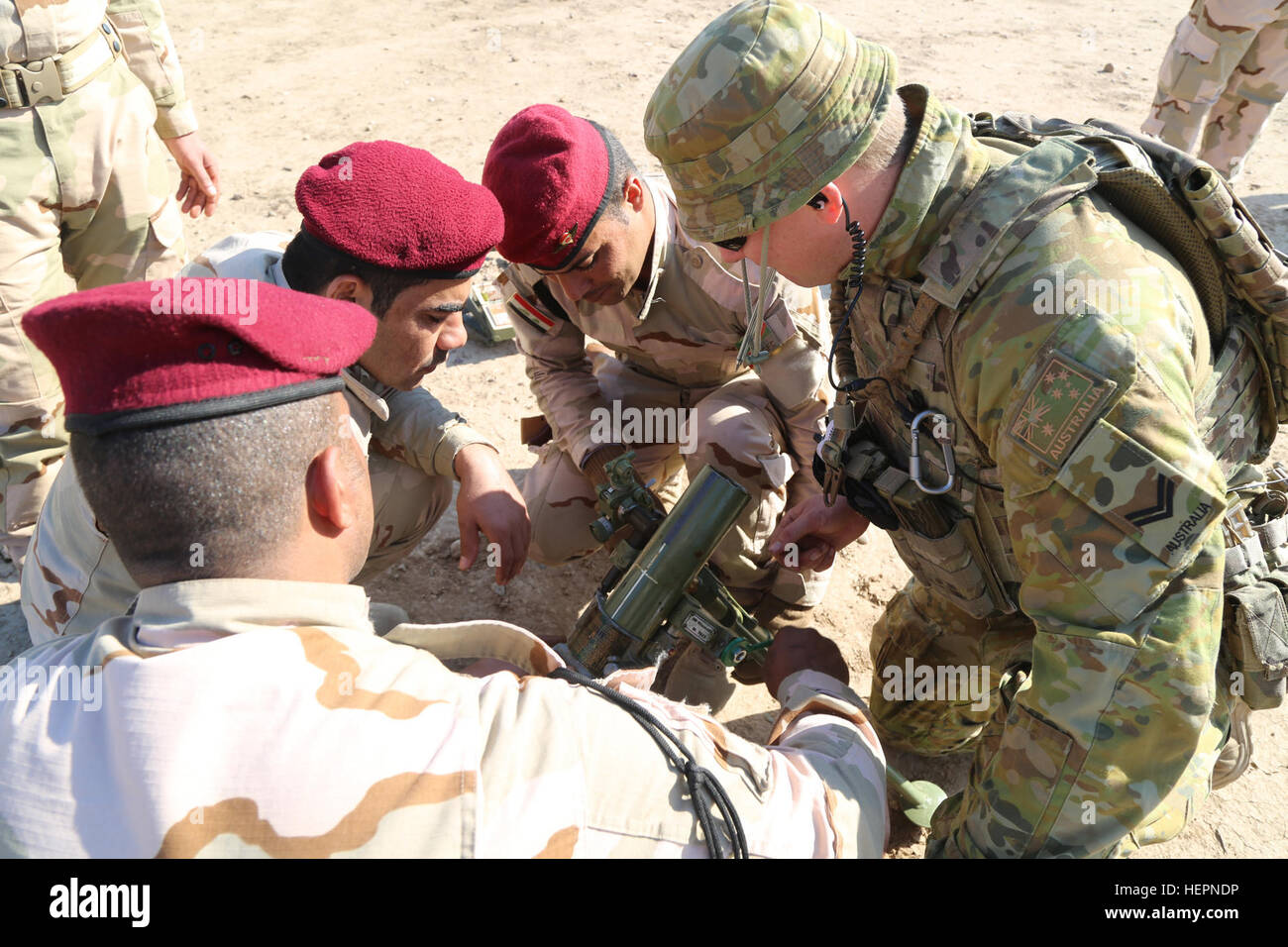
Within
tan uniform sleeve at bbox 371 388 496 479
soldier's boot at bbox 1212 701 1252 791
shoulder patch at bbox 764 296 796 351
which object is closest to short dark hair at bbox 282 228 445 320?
tan uniform sleeve at bbox 371 388 496 479

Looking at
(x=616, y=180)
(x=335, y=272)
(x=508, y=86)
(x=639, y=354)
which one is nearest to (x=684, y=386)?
(x=639, y=354)

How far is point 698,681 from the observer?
383 centimetres

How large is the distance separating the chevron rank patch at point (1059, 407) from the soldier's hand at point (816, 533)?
4.18 ft

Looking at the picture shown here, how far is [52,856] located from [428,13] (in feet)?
34.9

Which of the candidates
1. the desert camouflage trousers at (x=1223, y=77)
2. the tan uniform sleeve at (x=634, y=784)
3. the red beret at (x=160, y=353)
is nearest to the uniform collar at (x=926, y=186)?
the tan uniform sleeve at (x=634, y=784)

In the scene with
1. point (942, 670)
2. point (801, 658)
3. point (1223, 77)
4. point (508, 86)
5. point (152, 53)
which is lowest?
point (942, 670)

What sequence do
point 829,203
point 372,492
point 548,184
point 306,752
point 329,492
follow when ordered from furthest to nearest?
point 548,184 → point 372,492 → point 829,203 → point 329,492 → point 306,752

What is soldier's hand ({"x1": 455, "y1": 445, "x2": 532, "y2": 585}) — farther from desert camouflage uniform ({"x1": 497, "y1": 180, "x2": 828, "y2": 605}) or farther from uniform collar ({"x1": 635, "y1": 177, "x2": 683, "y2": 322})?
uniform collar ({"x1": 635, "y1": 177, "x2": 683, "y2": 322})

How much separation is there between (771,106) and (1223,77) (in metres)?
5.86

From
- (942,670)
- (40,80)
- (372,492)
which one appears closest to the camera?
(372,492)

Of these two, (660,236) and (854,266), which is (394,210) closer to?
(660,236)

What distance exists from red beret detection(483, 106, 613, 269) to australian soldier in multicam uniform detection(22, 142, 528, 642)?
216 millimetres

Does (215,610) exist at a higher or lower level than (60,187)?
higher

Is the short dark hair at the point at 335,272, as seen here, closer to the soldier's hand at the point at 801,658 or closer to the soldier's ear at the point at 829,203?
the soldier's ear at the point at 829,203
